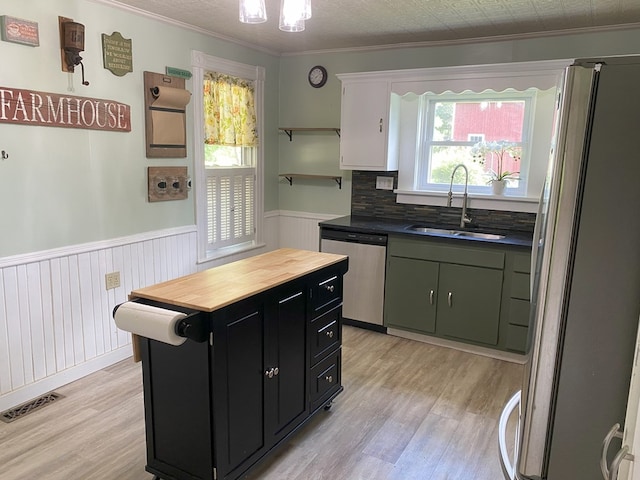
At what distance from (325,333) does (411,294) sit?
1301 millimetres

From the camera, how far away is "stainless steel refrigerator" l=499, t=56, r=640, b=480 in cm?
97

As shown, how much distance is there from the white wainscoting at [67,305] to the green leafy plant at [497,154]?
2472 millimetres

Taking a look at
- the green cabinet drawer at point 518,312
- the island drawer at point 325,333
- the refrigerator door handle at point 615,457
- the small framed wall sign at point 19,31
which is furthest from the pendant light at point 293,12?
the green cabinet drawer at point 518,312

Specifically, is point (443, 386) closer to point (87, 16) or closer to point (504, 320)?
point (504, 320)

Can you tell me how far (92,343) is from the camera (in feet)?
10.5

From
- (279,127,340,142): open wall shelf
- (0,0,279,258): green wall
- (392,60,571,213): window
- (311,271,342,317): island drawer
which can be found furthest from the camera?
(279,127,340,142): open wall shelf

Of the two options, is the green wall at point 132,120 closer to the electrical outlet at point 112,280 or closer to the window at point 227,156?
the window at point 227,156

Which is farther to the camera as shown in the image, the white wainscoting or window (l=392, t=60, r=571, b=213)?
window (l=392, t=60, r=571, b=213)

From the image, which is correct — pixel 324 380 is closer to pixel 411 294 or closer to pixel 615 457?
pixel 411 294

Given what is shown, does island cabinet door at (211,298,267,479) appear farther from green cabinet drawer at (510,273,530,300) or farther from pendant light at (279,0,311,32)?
green cabinet drawer at (510,273,530,300)

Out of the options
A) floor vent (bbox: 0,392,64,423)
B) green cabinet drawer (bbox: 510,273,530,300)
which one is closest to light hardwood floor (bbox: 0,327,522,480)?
floor vent (bbox: 0,392,64,423)

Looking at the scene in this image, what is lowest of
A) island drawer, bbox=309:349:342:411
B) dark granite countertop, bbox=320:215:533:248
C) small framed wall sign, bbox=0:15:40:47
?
island drawer, bbox=309:349:342:411

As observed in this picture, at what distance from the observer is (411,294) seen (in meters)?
3.75

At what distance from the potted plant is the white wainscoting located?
8.11ft
